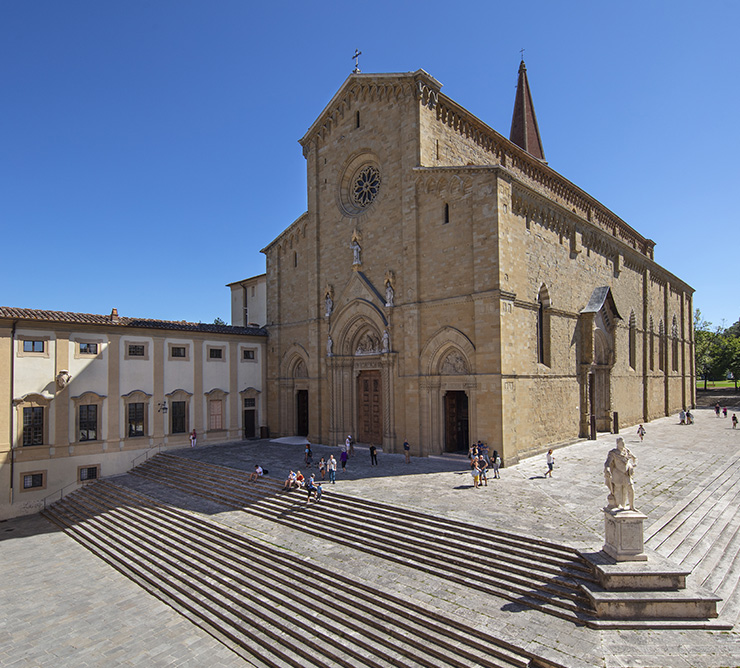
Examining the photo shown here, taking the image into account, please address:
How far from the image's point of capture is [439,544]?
13.3m

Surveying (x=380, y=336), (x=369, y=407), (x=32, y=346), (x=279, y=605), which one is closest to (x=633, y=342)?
(x=380, y=336)

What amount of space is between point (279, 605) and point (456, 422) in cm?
1342

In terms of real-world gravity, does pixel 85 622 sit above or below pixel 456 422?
below

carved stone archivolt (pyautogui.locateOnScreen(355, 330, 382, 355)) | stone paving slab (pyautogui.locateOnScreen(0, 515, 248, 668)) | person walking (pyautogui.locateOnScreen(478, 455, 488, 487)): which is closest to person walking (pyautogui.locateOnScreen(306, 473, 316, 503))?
stone paving slab (pyautogui.locateOnScreen(0, 515, 248, 668))

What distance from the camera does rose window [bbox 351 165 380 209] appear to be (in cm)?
2705

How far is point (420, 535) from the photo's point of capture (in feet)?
45.6

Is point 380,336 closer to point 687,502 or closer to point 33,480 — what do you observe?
point 687,502

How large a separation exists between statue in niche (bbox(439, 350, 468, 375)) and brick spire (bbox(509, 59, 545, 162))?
81.8 ft

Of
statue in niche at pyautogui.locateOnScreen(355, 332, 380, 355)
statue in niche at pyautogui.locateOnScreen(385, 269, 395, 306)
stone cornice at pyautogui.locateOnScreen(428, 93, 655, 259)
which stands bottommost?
statue in niche at pyautogui.locateOnScreen(355, 332, 380, 355)

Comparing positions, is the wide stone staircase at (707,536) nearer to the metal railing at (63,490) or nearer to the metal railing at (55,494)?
the metal railing at (63,490)

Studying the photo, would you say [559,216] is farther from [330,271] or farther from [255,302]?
[255,302]

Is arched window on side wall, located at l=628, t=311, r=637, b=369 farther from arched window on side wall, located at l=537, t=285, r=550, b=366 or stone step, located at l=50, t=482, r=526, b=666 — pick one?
stone step, located at l=50, t=482, r=526, b=666

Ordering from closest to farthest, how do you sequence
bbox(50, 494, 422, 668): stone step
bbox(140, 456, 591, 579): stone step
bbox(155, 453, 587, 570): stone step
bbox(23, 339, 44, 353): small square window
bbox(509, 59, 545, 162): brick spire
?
1. bbox(50, 494, 422, 668): stone step
2. bbox(140, 456, 591, 579): stone step
3. bbox(155, 453, 587, 570): stone step
4. bbox(23, 339, 44, 353): small square window
5. bbox(509, 59, 545, 162): brick spire

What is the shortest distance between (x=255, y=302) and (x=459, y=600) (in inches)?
1293
